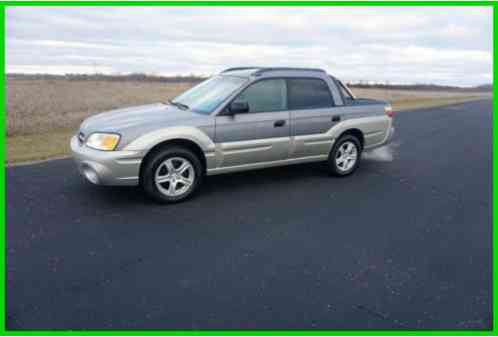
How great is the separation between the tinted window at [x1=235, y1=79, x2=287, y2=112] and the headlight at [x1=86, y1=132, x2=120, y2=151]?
1744 mm

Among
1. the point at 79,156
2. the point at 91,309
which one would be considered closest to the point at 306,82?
the point at 79,156

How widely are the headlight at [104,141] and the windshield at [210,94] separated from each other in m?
1.28

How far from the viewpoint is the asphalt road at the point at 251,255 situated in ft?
10.3

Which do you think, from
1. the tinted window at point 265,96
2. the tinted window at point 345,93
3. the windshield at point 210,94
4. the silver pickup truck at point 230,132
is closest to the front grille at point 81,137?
the silver pickup truck at point 230,132

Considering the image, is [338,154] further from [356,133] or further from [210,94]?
[210,94]

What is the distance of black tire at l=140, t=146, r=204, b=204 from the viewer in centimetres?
523

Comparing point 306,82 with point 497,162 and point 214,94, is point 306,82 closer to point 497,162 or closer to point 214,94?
point 214,94

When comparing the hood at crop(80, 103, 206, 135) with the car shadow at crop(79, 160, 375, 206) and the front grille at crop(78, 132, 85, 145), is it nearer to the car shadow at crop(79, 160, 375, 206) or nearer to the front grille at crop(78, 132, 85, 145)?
the front grille at crop(78, 132, 85, 145)

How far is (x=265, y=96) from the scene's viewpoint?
6.12m

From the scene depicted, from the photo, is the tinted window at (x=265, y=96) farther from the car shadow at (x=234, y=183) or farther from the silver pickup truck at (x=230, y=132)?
the car shadow at (x=234, y=183)

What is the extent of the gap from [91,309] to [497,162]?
28.1 ft

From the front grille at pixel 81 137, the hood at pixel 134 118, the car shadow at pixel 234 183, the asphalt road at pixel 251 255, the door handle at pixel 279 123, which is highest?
the hood at pixel 134 118

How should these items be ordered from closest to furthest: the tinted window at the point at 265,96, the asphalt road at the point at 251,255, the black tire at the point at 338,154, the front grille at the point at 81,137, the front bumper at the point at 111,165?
the asphalt road at the point at 251,255, the front bumper at the point at 111,165, the front grille at the point at 81,137, the tinted window at the point at 265,96, the black tire at the point at 338,154

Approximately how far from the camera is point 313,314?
314 cm
